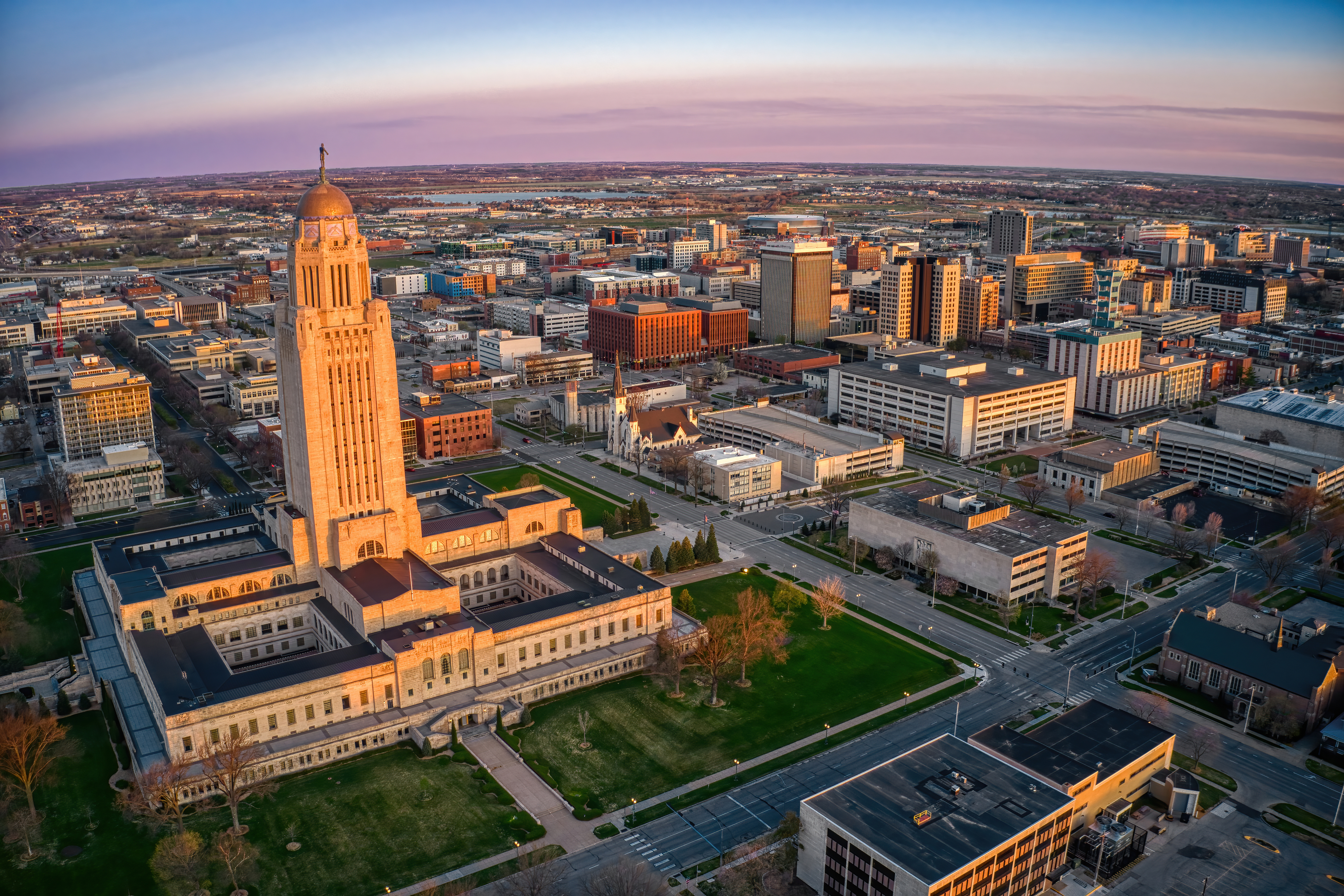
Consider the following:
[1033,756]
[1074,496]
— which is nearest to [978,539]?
[1074,496]

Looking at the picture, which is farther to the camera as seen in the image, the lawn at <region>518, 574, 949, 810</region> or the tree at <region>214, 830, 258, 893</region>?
the lawn at <region>518, 574, 949, 810</region>

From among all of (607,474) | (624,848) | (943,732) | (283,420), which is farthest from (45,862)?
(607,474)

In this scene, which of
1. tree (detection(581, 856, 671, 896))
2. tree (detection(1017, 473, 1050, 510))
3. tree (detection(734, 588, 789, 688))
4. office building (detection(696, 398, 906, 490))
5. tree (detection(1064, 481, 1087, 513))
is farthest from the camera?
office building (detection(696, 398, 906, 490))

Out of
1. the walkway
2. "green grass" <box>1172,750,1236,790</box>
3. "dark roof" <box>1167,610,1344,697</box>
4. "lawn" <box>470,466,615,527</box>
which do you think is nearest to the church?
the walkway

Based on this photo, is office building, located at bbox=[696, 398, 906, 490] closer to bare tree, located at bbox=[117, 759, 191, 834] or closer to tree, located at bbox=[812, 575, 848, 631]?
tree, located at bbox=[812, 575, 848, 631]

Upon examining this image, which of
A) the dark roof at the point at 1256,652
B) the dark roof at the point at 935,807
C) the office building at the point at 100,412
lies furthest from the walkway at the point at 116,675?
the dark roof at the point at 1256,652

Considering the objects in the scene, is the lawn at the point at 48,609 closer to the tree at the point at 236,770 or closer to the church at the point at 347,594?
the church at the point at 347,594
